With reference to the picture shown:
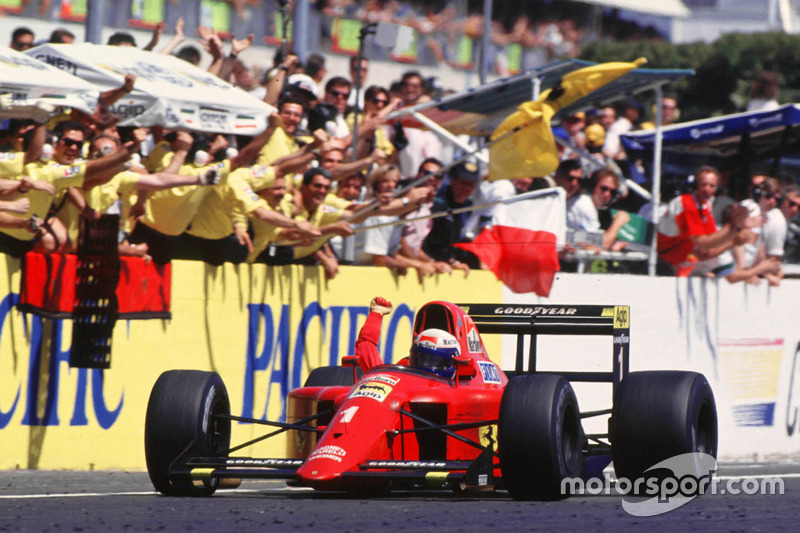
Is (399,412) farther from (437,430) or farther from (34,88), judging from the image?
(34,88)

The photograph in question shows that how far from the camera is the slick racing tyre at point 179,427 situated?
7.92 meters

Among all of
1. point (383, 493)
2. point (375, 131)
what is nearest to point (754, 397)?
point (375, 131)

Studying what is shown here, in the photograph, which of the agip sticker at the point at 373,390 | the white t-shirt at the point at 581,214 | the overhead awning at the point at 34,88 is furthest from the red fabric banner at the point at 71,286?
the white t-shirt at the point at 581,214

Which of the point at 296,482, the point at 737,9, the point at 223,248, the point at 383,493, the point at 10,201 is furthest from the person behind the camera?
the point at 737,9

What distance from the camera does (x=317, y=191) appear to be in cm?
1166

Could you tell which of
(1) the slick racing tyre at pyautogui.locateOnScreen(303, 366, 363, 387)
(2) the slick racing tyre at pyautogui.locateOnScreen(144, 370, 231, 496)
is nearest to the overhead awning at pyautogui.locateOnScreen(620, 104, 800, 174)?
(1) the slick racing tyre at pyautogui.locateOnScreen(303, 366, 363, 387)

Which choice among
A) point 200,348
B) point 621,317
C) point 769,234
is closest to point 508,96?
point 769,234

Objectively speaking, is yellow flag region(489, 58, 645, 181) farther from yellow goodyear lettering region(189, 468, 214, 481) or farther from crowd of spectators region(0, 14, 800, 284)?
yellow goodyear lettering region(189, 468, 214, 481)

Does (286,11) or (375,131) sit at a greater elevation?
(286,11)

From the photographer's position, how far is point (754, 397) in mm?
14383

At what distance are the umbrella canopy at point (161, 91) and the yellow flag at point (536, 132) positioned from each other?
87.3 inches

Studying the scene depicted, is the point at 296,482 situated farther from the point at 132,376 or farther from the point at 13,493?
the point at 132,376

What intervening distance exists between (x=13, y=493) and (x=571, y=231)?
→ 21.8 feet

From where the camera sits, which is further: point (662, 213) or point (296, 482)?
point (662, 213)
